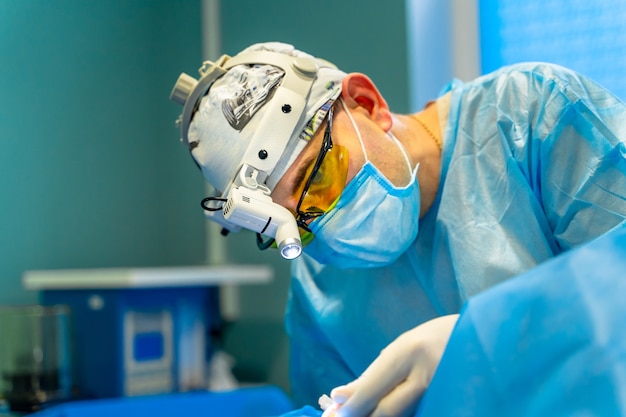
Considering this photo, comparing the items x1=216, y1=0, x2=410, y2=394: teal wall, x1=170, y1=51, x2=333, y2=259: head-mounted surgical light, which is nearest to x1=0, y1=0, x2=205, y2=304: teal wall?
x1=216, y1=0, x2=410, y2=394: teal wall

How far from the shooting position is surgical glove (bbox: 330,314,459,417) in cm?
62

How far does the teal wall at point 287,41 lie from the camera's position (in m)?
2.00

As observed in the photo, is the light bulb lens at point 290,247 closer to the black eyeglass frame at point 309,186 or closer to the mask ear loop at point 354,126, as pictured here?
the black eyeglass frame at point 309,186

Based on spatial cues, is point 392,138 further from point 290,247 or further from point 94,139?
point 94,139

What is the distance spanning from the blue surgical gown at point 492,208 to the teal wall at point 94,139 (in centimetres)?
111

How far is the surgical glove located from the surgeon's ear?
0.52 meters

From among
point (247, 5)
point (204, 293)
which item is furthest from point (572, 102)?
point (247, 5)

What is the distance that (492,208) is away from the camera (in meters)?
1.02

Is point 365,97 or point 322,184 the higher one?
point 365,97

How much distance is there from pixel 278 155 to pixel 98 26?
148 cm

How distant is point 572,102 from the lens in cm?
95

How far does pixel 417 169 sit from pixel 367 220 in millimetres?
126

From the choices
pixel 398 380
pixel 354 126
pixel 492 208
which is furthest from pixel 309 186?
pixel 398 380

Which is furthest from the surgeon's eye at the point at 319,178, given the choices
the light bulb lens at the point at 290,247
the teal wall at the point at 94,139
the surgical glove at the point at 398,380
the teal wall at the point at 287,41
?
the teal wall at the point at 94,139
